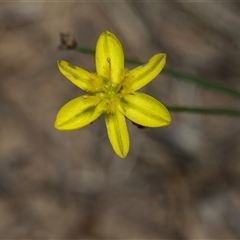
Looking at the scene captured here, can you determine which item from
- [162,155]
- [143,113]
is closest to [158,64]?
[143,113]

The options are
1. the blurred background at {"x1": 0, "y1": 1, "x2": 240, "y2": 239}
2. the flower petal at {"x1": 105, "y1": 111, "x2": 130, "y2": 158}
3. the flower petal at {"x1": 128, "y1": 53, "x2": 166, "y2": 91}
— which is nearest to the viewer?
the flower petal at {"x1": 105, "y1": 111, "x2": 130, "y2": 158}

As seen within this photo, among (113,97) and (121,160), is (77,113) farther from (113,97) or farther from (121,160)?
(121,160)

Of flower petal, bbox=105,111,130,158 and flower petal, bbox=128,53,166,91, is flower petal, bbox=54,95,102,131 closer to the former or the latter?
flower petal, bbox=105,111,130,158

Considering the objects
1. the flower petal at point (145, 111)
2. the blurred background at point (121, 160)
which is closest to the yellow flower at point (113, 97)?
the flower petal at point (145, 111)

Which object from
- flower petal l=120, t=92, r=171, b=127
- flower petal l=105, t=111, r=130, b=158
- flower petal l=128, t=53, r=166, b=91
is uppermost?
flower petal l=128, t=53, r=166, b=91

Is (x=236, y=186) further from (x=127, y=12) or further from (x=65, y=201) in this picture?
(x=127, y=12)

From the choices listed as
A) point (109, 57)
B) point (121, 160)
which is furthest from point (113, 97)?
point (121, 160)

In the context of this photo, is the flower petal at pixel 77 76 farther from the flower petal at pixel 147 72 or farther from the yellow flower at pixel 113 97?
the flower petal at pixel 147 72

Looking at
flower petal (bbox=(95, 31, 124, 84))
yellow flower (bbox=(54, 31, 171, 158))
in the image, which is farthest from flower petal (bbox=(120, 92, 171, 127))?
flower petal (bbox=(95, 31, 124, 84))
